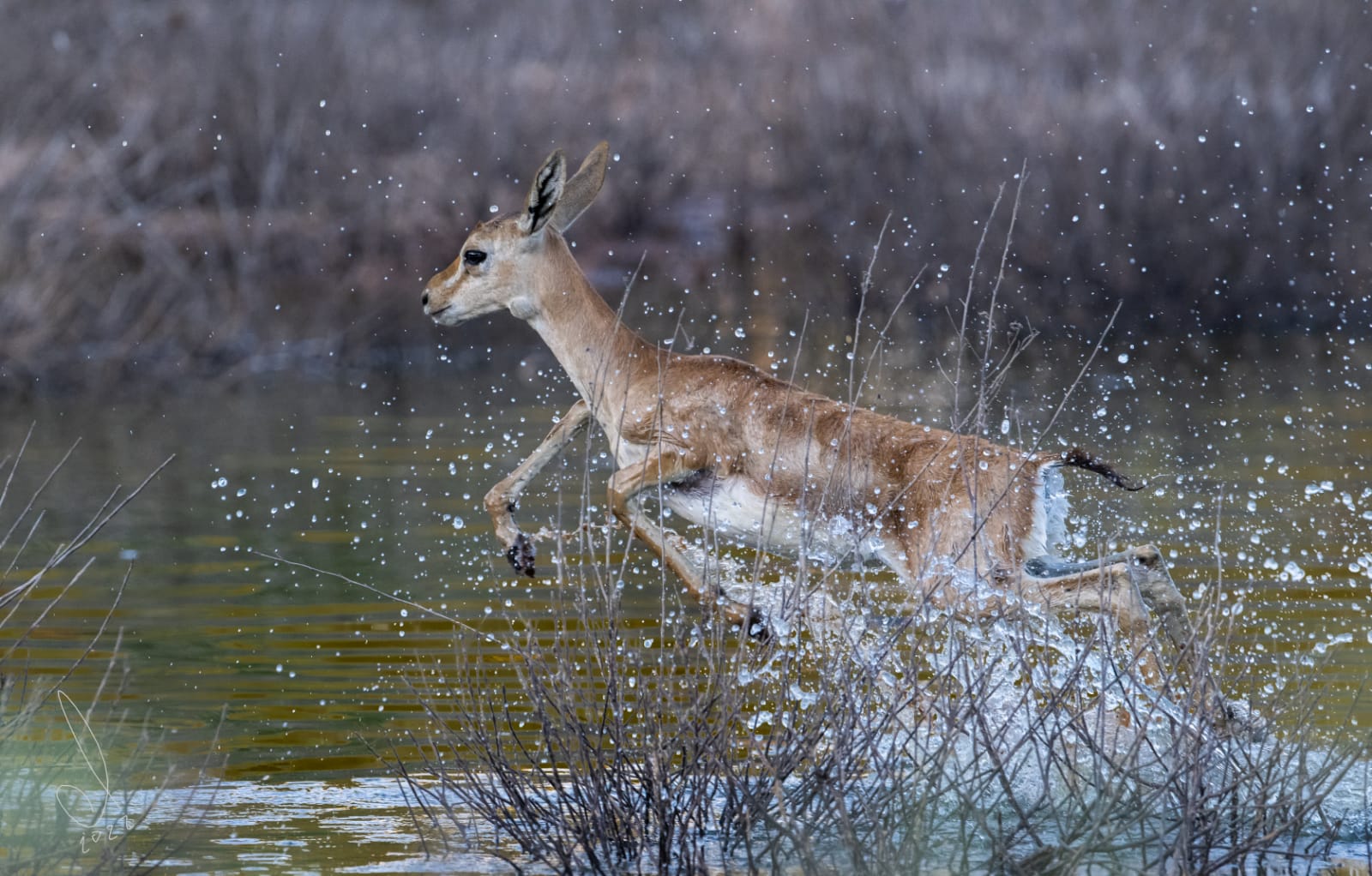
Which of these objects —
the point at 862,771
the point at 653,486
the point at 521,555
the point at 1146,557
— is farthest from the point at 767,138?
the point at 862,771

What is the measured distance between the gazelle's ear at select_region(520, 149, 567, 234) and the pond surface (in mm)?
1548

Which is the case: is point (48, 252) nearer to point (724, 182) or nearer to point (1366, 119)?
point (724, 182)

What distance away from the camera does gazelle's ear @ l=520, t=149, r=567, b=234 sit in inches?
366

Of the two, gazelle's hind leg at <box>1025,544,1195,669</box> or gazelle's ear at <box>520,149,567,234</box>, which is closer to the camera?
gazelle's hind leg at <box>1025,544,1195,669</box>

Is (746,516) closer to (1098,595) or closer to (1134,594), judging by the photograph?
(1098,595)

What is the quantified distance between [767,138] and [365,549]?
24092 millimetres

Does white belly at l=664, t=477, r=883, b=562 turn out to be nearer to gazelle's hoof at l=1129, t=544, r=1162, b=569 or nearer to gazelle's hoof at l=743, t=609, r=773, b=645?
gazelle's hoof at l=743, t=609, r=773, b=645

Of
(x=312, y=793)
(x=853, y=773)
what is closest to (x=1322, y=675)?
(x=853, y=773)

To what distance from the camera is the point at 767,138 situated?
120 ft

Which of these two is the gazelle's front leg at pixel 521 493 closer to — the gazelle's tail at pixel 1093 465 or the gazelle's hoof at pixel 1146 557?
the gazelle's tail at pixel 1093 465

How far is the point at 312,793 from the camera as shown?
24.7 feet
